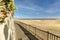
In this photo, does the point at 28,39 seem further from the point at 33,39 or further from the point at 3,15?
the point at 3,15

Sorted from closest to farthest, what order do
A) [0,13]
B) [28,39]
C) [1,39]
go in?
[0,13], [1,39], [28,39]

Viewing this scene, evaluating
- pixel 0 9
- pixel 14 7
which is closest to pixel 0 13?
pixel 0 9

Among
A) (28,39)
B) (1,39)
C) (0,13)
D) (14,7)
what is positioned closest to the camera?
(0,13)

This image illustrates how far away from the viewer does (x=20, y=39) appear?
40.9ft

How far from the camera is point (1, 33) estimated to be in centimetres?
355

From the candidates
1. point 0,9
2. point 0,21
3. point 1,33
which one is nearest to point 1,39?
point 1,33

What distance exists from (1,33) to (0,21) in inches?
11.6

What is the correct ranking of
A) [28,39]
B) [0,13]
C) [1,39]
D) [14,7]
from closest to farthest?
[0,13], [1,39], [14,7], [28,39]

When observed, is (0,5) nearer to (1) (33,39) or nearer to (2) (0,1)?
(2) (0,1)

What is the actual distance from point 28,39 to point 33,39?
69cm

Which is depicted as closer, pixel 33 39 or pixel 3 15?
pixel 3 15

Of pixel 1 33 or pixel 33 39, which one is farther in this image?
pixel 33 39

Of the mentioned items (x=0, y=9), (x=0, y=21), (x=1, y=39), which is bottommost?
(x=1, y=39)

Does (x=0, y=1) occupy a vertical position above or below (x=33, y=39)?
above
